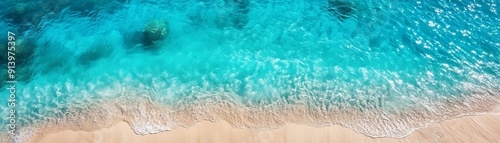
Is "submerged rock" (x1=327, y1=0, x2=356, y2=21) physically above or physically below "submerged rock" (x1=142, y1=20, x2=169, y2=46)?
above

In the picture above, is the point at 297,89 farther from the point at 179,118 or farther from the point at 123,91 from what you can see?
the point at 123,91

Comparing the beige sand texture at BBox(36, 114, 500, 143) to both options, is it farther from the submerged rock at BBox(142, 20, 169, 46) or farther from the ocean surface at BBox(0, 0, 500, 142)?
the submerged rock at BBox(142, 20, 169, 46)

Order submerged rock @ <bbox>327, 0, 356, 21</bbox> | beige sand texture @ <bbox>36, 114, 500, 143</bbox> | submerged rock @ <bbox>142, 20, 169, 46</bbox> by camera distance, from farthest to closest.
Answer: submerged rock @ <bbox>327, 0, 356, 21</bbox> < submerged rock @ <bbox>142, 20, 169, 46</bbox> < beige sand texture @ <bbox>36, 114, 500, 143</bbox>

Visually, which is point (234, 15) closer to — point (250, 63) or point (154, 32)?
point (250, 63)

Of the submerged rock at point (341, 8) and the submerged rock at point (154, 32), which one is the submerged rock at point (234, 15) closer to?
the submerged rock at point (154, 32)

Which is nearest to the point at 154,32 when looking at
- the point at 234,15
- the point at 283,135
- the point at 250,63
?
the point at 234,15

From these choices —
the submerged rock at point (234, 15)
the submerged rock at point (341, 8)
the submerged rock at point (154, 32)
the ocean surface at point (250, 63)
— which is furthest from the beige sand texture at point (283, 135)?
the submerged rock at point (341, 8)

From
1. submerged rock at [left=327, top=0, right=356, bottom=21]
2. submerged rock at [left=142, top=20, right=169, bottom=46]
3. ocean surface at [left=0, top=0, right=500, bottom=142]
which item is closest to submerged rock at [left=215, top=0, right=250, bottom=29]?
ocean surface at [left=0, top=0, right=500, bottom=142]
